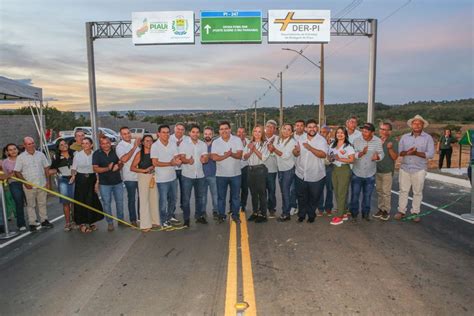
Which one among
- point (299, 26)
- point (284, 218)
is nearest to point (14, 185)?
point (284, 218)

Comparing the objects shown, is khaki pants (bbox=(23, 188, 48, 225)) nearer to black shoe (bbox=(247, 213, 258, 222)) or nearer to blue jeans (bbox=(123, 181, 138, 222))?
blue jeans (bbox=(123, 181, 138, 222))

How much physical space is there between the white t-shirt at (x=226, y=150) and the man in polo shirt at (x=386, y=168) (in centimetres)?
270

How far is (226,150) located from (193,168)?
71 cm

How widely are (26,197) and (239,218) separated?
13.2 ft

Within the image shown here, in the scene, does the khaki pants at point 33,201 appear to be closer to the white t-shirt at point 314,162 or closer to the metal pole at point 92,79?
the white t-shirt at point 314,162

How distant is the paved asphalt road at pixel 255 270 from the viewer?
12.9ft

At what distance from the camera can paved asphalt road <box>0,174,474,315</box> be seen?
394cm

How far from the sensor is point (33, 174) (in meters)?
6.97

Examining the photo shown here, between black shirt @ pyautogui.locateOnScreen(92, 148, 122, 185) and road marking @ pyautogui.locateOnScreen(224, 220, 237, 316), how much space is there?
2.42m

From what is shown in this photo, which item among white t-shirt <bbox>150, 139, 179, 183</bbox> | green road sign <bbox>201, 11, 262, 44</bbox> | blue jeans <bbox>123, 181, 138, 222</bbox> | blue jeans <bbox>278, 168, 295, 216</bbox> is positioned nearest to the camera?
white t-shirt <bbox>150, 139, 179, 183</bbox>

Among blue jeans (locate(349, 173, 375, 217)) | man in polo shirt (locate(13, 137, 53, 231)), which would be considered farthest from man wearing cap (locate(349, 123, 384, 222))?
man in polo shirt (locate(13, 137, 53, 231))

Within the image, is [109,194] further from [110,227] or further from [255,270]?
[255,270]

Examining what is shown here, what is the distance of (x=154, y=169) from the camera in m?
6.93

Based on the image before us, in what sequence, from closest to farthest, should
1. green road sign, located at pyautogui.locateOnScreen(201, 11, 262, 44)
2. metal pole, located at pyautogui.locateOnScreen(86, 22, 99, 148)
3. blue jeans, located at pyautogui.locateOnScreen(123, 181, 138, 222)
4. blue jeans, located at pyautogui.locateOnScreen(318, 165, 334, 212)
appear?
blue jeans, located at pyautogui.locateOnScreen(123, 181, 138, 222)
blue jeans, located at pyautogui.locateOnScreen(318, 165, 334, 212)
green road sign, located at pyautogui.locateOnScreen(201, 11, 262, 44)
metal pole, located at pyautogui.locateOnScreen(86, 22, 99, 148)
